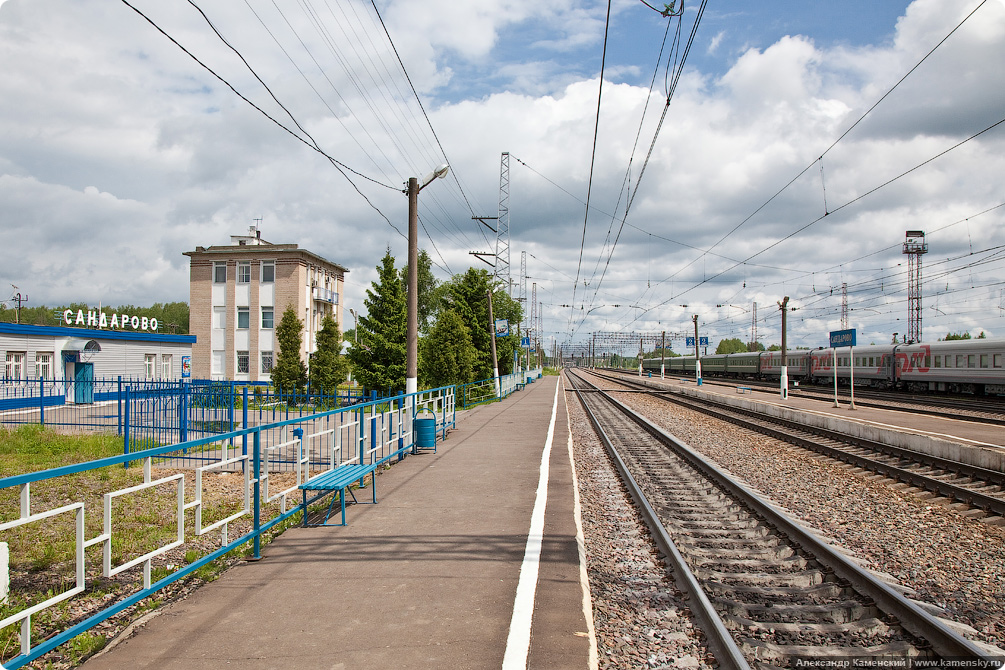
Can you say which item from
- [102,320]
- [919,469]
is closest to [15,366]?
[102,320]

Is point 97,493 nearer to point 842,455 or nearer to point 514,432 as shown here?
point 514,432

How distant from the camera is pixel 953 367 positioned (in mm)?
31953

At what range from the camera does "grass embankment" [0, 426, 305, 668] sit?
5156mm

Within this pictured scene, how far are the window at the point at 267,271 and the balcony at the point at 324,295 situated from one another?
12.3ft

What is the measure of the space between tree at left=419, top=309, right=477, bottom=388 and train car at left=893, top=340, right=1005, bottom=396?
2364cm

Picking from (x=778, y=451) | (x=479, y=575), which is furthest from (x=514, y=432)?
(x=479, y=575)

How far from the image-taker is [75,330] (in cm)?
3180

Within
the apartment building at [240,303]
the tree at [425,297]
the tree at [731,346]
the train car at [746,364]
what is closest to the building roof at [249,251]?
the apartment building at [240,303]

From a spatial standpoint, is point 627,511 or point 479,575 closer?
point 479,575

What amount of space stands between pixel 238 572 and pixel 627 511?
4.98m

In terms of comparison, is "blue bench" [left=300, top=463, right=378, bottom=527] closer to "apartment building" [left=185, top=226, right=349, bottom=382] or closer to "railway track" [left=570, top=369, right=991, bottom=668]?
"railway track" [left=570, top=369, right=991, bottom=668]

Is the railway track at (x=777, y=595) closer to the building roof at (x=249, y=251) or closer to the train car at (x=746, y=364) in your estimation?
the building roof at (x=249, y=251)

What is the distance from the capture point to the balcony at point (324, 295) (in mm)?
50031

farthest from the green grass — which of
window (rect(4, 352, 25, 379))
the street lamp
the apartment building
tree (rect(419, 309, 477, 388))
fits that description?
the apartment building
